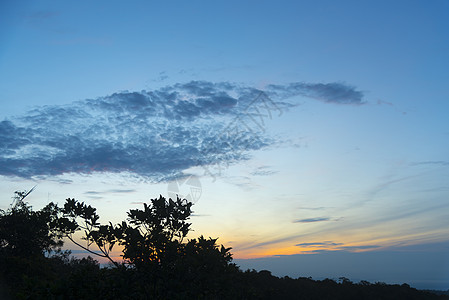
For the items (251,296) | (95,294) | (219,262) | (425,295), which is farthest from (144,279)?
(425,295)

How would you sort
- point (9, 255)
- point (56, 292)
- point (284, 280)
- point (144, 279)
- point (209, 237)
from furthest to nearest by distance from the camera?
point (284, 280) → point (9, 255) → point (209, 237) → point (144, 279) → point (56, 292)

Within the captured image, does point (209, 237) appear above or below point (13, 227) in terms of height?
below

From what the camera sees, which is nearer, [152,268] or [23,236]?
Answer: [152,268]

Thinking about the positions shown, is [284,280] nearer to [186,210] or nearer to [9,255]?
[186,210]

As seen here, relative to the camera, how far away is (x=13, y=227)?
63.3ft

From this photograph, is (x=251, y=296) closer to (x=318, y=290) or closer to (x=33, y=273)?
(x=318, y=290)

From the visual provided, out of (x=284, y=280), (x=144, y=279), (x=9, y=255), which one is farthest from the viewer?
(x=284, y=280)

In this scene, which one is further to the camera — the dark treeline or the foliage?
the foliage

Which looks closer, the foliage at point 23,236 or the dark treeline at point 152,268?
the dark treeline at point 152,268

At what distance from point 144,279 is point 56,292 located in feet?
7.31

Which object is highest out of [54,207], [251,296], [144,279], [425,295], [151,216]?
[54,207]

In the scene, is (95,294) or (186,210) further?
(186,210)

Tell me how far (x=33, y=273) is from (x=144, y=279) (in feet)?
35.2

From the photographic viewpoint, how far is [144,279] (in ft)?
30.2
